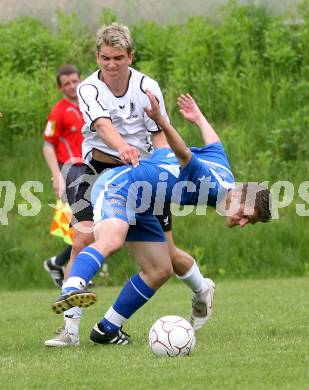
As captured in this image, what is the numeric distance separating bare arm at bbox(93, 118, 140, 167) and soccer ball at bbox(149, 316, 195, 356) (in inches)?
45.5

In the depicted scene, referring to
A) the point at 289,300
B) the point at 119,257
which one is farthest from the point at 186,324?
the point at 119,257

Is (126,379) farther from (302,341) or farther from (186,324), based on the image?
(302,341)

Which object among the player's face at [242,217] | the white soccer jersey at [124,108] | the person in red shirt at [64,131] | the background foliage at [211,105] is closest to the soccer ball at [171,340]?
the player's face at [242,217]

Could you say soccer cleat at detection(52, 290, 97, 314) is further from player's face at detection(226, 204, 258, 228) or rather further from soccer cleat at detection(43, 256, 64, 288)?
soccer cleat at detection(43, 256, 64, 288)

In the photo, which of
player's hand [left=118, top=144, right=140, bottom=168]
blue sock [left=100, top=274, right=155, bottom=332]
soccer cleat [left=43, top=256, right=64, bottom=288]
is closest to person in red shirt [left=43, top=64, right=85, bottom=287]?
soccer cleat [left=43, top=256, right=64, bottom=288]

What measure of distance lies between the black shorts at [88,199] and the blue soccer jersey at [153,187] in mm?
411

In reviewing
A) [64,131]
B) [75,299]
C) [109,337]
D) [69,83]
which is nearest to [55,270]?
[64,131]

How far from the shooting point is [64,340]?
791 cm

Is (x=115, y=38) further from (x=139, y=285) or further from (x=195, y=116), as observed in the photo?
(x=139, y=285)

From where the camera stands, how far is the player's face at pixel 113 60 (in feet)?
25.6

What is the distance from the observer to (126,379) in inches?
235

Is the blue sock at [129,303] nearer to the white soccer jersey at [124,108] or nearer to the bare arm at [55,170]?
the white soccer jersey at [124,108]

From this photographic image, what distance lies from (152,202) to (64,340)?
3.94 ft

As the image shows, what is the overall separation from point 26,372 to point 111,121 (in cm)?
220
